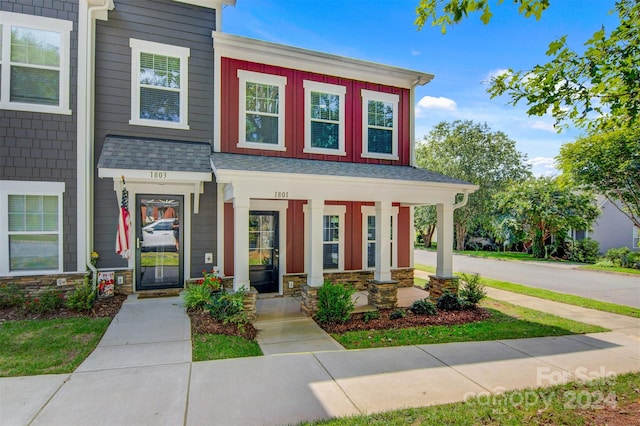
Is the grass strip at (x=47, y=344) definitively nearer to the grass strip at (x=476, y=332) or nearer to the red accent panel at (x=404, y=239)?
the grass strip at (x=476, y=332)

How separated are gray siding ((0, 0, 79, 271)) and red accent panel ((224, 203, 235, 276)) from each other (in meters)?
3.17

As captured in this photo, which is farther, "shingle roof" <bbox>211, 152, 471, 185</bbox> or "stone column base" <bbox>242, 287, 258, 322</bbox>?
"shingle roof" <bbox>211, 152, 471, 185</bbox>

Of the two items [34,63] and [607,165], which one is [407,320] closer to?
[34,63]

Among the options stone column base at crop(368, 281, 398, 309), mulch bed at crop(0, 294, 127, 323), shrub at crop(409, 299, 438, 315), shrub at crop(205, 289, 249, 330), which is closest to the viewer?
shrub at crop(205, 289, 249, 330)

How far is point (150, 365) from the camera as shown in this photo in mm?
4633

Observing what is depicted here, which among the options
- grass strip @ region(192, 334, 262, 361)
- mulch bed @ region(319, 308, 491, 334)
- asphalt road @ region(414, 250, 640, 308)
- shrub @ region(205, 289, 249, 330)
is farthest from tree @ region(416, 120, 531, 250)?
grass strip @ region(192, 334, 262, 361)

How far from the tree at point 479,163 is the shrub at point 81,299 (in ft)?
78.6

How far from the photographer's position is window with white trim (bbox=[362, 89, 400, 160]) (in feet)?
33.7

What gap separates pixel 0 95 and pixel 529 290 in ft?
48.4

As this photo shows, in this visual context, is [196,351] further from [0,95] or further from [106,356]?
[0,95]

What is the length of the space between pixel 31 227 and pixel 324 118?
7.38 meters

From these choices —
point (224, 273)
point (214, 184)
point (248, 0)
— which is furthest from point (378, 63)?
point (224, 273)

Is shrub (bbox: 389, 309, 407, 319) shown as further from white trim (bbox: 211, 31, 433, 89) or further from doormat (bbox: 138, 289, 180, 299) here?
white trim (bbox: 211, 31, 433, 89)

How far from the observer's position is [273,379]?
171 inches
